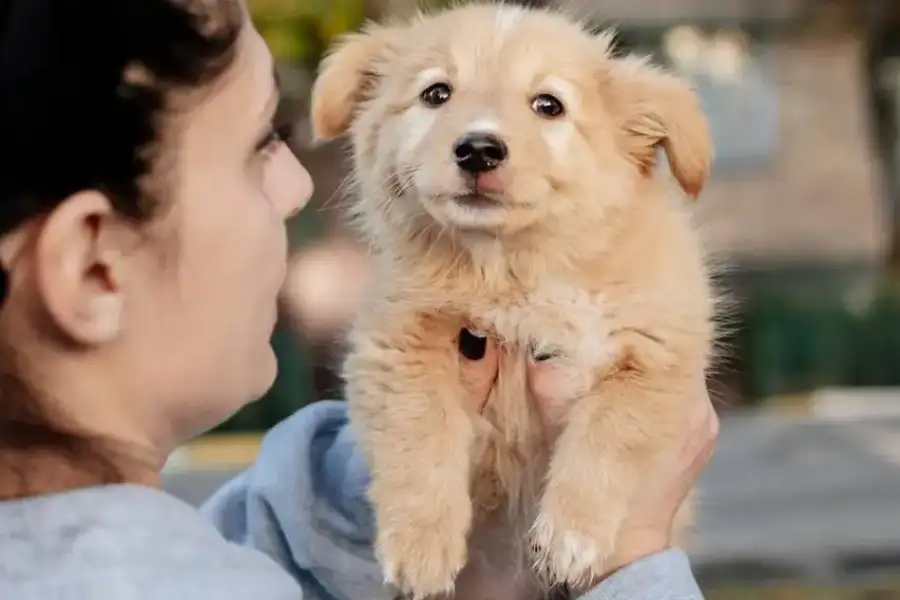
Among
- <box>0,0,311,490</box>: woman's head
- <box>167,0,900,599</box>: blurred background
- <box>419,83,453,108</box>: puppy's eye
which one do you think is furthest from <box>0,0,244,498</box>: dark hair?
<box>167,0,900,599</box>: blurred background

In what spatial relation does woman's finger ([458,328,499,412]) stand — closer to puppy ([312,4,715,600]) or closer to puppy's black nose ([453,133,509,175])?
puppy ([312,4,715,600])

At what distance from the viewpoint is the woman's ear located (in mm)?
694

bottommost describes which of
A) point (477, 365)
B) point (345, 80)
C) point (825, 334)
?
point (825, 334)

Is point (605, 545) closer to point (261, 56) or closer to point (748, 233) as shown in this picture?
point (261, 56)

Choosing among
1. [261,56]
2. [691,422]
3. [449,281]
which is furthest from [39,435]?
[691,422]

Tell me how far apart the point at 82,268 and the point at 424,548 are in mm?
513

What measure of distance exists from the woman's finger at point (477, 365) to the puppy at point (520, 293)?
0.05 ft

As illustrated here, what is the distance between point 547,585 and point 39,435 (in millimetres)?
623

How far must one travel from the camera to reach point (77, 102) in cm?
67

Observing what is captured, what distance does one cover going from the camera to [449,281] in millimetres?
1224

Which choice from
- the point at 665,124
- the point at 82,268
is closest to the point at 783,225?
the point at 665,124

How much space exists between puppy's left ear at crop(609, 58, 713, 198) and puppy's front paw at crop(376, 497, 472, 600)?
17.9 inches

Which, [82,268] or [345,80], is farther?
[345,80]

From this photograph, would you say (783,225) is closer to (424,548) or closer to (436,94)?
(436,94)
